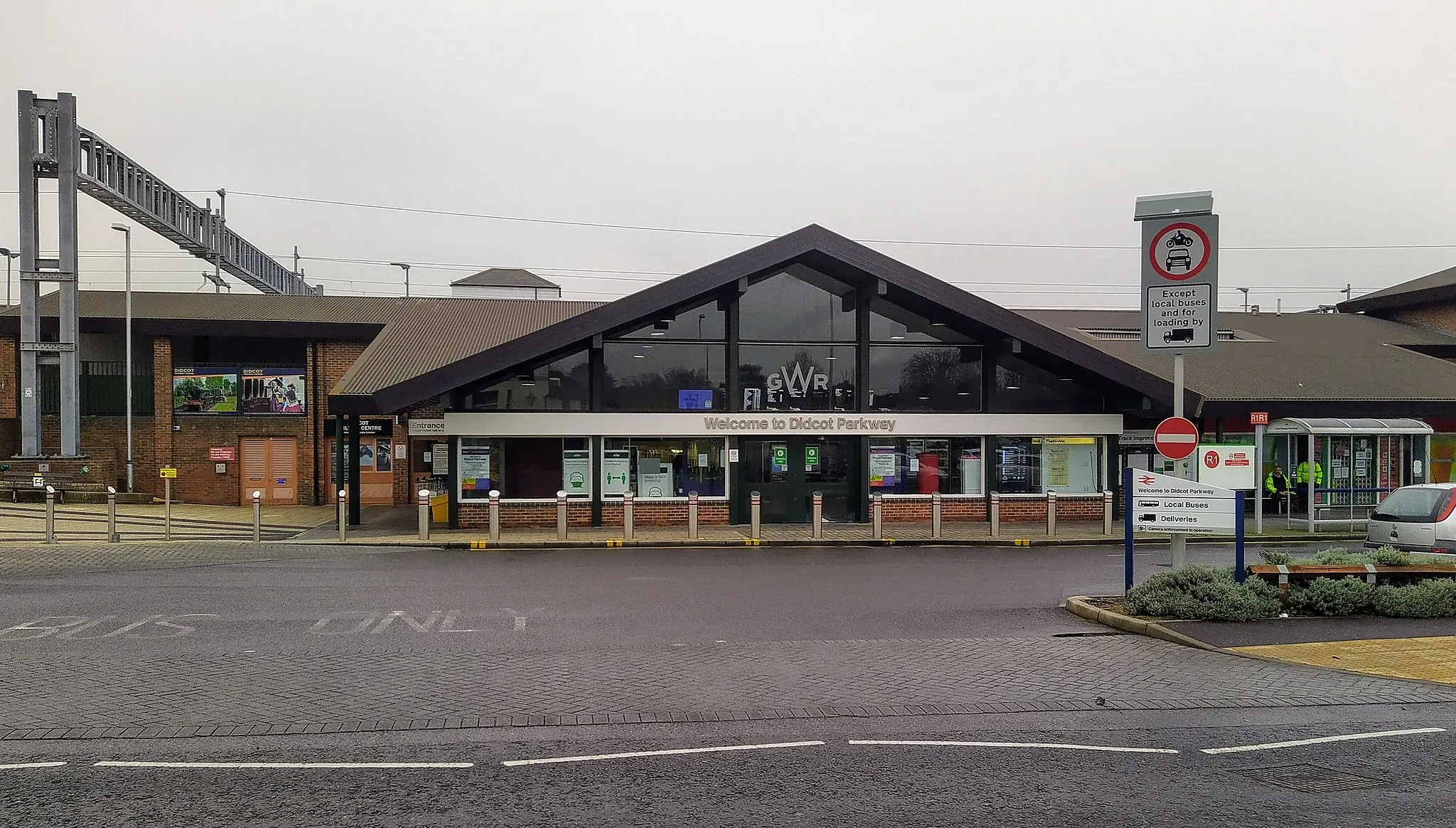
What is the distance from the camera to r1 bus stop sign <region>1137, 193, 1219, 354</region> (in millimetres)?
12359

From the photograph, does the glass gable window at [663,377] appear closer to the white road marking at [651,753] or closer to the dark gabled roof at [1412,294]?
the white road marking at [651,753]

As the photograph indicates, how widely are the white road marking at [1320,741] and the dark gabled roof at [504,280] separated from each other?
139 ft

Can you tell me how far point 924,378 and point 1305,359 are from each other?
13685 mm

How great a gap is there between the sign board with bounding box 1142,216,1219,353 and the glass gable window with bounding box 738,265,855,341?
38.7ft

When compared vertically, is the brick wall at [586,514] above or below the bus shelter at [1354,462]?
below

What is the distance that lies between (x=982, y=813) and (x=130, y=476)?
28.3 metres

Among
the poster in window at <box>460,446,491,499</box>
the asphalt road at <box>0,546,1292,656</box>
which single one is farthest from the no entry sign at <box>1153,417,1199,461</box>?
the poster in window at <box>460,446,491,499</box>

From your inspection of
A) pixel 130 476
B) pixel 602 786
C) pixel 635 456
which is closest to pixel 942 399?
pixel 635 456

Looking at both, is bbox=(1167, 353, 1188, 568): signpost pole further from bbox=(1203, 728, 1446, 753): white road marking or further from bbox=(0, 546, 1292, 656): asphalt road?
bbox=(1203, 728, 1446, 753): white road marking

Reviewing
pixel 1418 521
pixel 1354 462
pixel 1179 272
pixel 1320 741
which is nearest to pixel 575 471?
pixel 1179 272

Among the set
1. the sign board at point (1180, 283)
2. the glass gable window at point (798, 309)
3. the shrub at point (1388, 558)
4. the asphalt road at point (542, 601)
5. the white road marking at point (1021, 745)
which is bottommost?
the asphalt road at point (542, 601)

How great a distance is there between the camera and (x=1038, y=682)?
8.79 meters

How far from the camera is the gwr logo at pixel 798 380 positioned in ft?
78.9

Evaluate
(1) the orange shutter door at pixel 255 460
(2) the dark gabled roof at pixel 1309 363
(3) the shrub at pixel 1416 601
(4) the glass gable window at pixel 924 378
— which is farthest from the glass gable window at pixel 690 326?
(3) the shrub at pixel 1416 601
